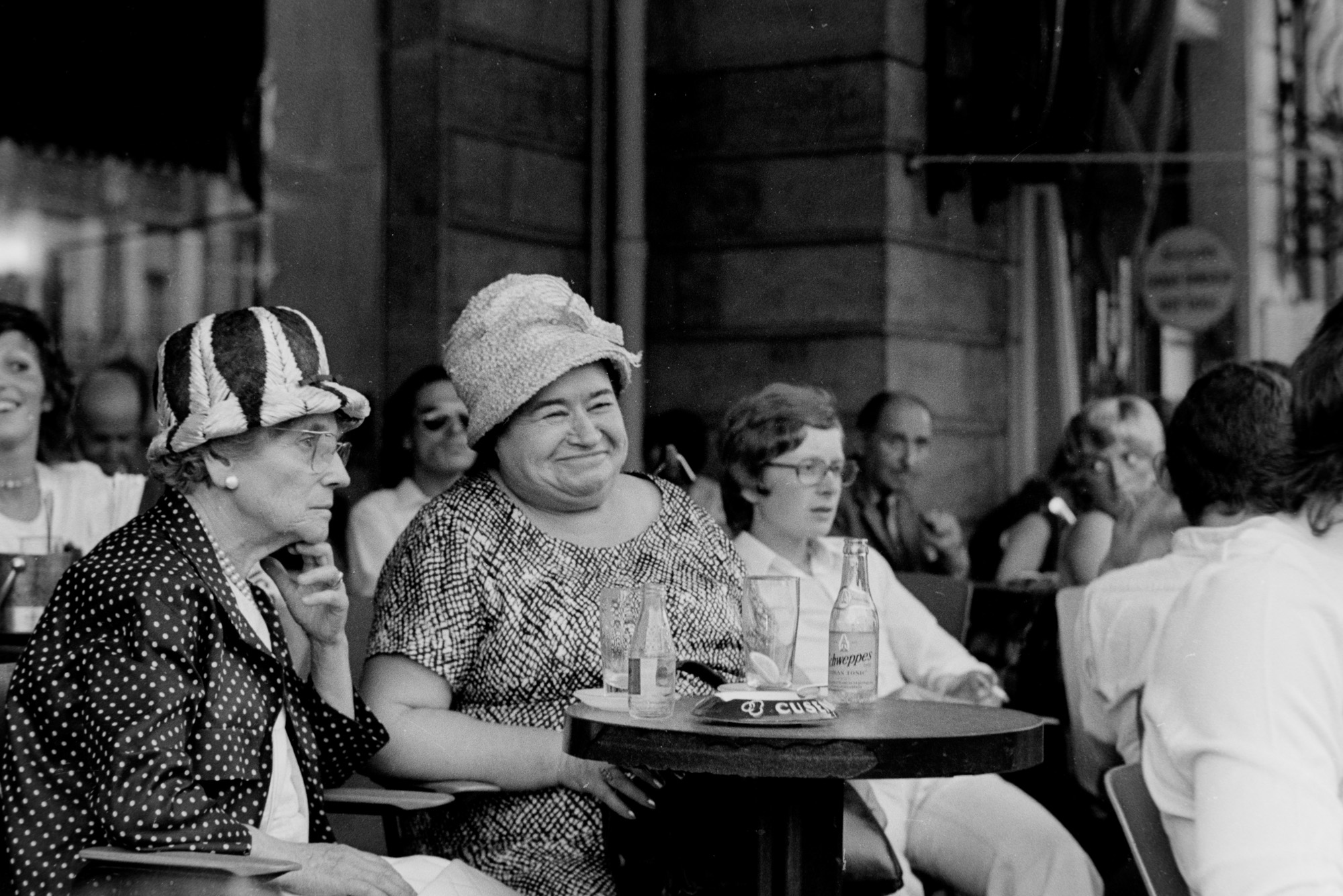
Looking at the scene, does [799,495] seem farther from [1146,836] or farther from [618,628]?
[1146,836]

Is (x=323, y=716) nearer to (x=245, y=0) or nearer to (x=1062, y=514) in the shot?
(x=1062, y=514)

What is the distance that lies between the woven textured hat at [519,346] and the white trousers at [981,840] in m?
1.22

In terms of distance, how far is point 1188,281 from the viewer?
10.4 m

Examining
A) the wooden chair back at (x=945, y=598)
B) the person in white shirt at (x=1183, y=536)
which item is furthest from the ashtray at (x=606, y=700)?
the wooden chair back at (x=945, y=598)

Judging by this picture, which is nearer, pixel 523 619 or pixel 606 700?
pixel 606 700

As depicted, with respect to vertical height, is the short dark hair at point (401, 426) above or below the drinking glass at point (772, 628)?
above

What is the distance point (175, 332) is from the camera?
2.96 metres

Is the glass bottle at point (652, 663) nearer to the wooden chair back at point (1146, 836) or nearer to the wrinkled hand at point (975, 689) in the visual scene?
the wooden chair back at point (1146, 836)

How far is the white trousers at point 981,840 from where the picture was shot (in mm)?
4000

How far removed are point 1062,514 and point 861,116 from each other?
5.80 feet

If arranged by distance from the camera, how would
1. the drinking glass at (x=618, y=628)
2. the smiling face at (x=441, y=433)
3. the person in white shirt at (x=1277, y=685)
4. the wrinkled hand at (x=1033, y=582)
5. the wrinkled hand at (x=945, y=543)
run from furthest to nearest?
1. the wrinkled hand at (x=945, y=543)
2. the wrinkled hand at (x=1033, y=582)
3. the smiling face at (x=441, y=433)
4. the drinking glass at (x=618, y=628)
5. the person in white shirt at (x=1277, y=685)

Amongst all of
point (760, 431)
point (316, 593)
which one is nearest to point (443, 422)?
point (760, 431)

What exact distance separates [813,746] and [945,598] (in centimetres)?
259

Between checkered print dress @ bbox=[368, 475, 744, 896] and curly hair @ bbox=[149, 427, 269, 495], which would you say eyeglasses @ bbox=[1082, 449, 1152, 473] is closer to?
checkered print dress @ bbox=[368, 475, 744, 896]
